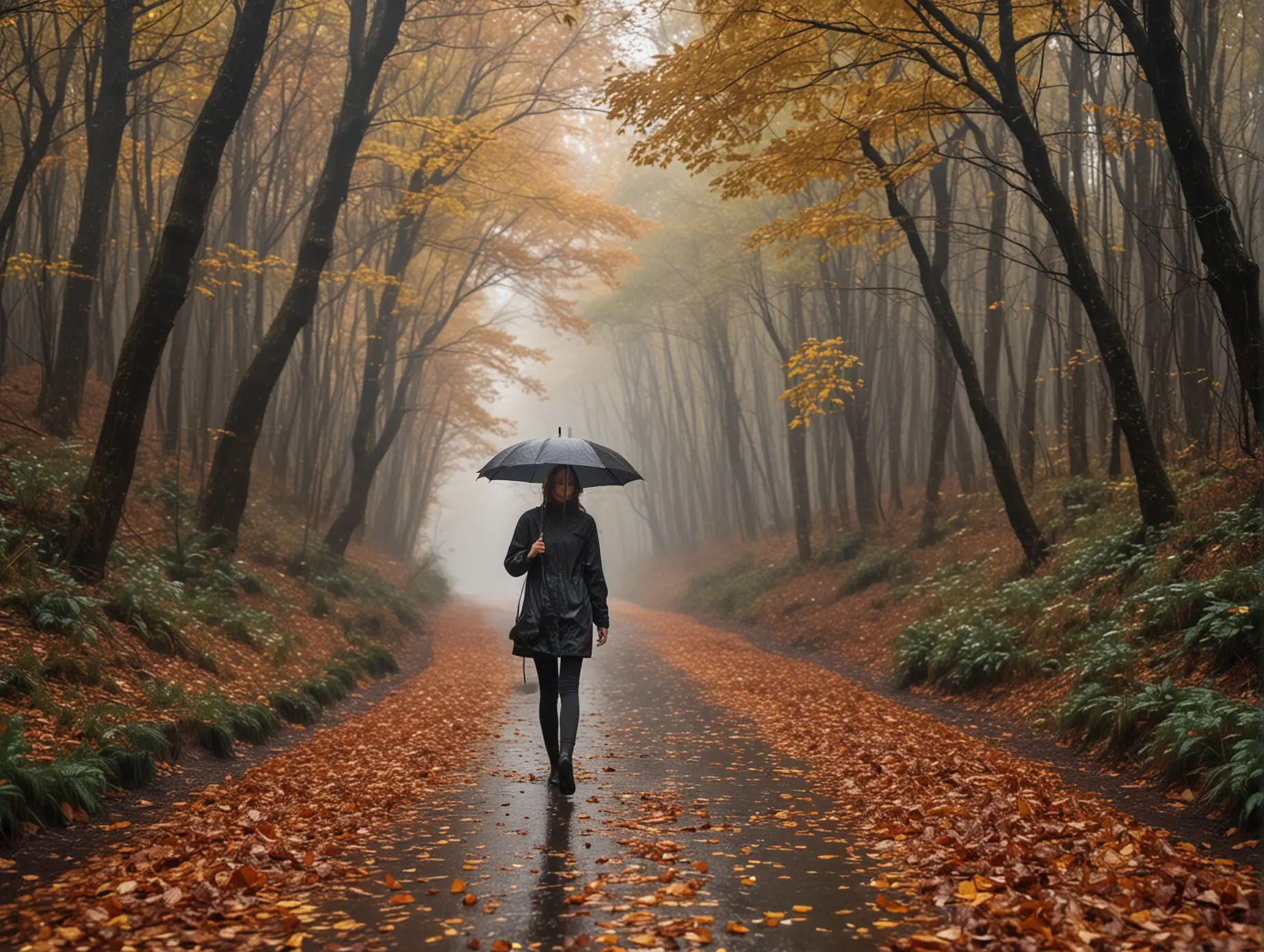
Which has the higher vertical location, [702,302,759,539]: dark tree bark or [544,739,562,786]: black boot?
[702,302,759,539]: dark tree bark

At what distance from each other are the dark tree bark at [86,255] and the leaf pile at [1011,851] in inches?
417

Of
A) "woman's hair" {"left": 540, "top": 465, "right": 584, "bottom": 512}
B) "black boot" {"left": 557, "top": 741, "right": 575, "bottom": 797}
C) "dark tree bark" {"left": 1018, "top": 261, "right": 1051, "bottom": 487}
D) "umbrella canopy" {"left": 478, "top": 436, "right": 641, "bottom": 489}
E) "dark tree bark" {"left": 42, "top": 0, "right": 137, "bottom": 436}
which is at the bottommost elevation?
"black boot" {"left": 557, "top": 741, "right": 575, "bottom": 797}

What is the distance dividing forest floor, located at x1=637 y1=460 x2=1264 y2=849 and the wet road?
6.86 ft

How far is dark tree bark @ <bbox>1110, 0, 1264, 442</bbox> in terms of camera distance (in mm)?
7305

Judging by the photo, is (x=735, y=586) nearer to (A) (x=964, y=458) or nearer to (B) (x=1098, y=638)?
(A) (x=964, y=458)

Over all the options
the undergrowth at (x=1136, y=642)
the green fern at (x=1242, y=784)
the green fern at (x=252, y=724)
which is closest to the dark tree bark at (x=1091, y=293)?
the undergrowth at (x=1136, y=642)

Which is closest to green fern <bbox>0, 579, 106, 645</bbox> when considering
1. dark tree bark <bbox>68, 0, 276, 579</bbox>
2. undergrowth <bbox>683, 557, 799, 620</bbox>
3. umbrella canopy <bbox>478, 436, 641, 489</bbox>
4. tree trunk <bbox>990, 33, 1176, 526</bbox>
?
dark tree bark <bbox>68, 0, 276, 579</bbox>

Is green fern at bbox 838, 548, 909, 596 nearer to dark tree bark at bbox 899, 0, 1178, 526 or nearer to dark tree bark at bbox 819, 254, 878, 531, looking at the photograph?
dark tree bark at bbox 819, 254, 878, 531

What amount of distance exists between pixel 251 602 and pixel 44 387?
418 cm

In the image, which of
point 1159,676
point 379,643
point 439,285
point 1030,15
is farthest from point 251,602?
point 439,285

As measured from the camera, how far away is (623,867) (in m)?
4.45

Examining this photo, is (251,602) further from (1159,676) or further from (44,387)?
(1159,676)

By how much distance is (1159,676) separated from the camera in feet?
23.0

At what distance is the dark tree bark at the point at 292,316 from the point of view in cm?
1275
